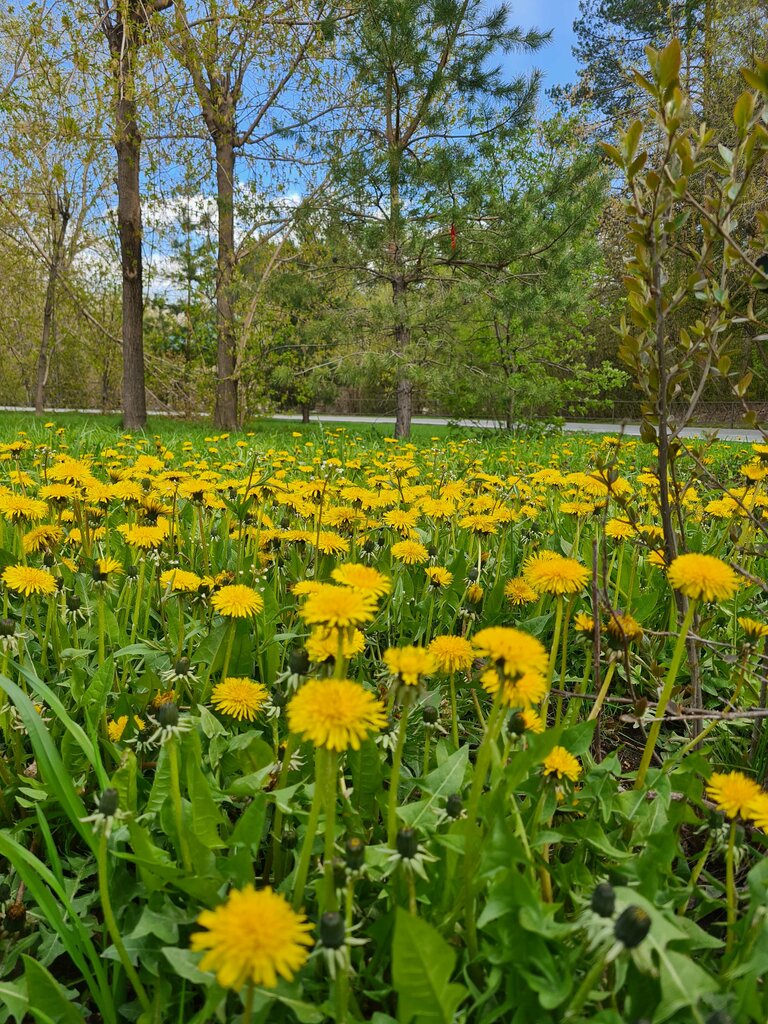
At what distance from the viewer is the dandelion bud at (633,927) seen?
20.8 inches

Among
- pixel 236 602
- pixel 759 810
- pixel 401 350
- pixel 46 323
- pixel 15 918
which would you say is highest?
pixel 46 323

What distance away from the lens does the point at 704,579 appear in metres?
0.78

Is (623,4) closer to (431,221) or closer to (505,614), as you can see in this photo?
(431,221)

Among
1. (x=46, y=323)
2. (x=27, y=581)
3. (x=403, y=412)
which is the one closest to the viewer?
(x=27, y=581)

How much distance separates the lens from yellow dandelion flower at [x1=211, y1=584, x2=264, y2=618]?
3.68 ft

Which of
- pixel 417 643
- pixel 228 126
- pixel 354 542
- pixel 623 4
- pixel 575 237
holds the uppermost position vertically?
pixel 623 4

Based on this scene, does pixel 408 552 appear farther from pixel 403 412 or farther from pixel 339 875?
pixel 403 412

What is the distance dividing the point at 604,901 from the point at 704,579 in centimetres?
39

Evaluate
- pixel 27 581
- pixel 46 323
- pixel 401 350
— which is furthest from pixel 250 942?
pixel 46 323

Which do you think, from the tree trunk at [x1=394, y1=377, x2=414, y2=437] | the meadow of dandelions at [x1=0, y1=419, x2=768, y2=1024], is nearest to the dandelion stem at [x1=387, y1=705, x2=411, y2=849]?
the meadow of dandelions at [x1=0, y1=419, x2=768, y2=1024]

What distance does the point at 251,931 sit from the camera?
48 centimetres

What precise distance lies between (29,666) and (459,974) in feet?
3.02

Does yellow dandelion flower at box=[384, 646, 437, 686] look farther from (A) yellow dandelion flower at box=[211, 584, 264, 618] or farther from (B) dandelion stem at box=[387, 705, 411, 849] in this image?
(A) yellow dandelion flower at box=[211, 584, 264, 618]

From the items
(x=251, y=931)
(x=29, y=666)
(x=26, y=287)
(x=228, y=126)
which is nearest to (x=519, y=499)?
(x=29, y=666)
